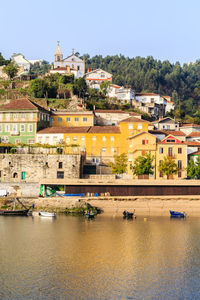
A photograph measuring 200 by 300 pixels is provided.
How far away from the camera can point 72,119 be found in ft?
291

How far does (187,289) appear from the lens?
32.4 m

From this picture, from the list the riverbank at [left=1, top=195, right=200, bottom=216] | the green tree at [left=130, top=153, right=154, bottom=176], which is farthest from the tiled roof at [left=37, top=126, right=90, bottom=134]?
the riverbank at [left=1, top=195, right=200, bottom=216]

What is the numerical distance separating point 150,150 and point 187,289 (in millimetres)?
44417

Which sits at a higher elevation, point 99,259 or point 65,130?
point 65,130

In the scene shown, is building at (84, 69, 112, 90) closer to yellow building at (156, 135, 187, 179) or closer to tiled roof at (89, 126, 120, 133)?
tiled roof at (89, 126, 120, 133)

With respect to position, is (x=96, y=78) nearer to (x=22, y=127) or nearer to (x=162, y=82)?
(x=22, y=127)

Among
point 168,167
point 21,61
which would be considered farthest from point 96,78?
point 168,167

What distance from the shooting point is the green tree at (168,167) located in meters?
72.8

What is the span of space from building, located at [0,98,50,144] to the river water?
26046mm

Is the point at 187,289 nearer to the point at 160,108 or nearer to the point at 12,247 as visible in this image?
the point at 12,247

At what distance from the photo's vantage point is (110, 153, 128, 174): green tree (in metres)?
73.8

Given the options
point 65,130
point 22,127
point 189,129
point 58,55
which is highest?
point 58,55

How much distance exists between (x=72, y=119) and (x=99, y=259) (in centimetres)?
5143

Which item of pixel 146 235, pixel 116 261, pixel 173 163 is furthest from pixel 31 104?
pixel 116 261
